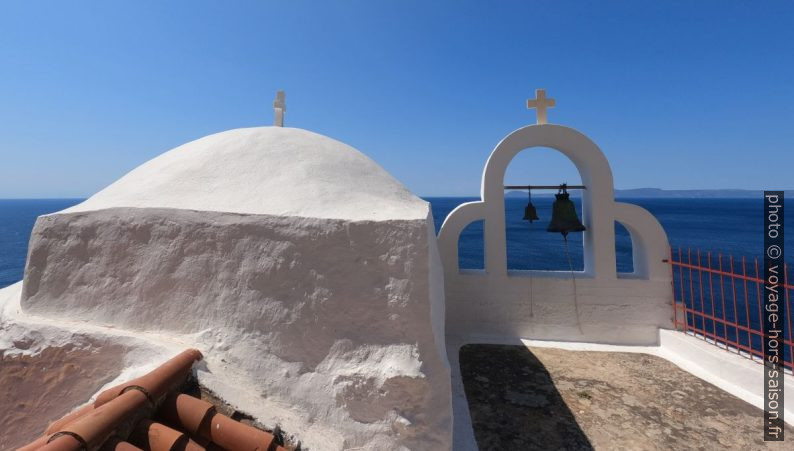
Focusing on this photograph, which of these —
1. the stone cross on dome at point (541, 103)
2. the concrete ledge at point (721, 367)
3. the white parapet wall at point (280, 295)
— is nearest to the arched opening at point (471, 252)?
the stone cross on dome at point (541, 103)

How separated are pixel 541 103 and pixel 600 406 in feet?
15.8

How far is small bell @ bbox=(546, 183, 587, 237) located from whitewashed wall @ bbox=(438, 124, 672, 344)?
34 cm

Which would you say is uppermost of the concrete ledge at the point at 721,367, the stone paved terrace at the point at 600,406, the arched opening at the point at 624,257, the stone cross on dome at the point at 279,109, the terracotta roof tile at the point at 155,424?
the stone cross on dome at the point at 279,109

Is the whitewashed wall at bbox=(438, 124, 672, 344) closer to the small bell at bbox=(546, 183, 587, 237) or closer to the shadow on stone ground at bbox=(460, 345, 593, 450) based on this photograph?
the small bell at bbox=(546, 183, 587, 237)

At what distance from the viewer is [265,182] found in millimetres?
3271

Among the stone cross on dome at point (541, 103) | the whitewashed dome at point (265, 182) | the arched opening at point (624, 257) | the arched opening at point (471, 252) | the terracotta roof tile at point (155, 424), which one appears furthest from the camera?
the arched opening at point (471, 252)

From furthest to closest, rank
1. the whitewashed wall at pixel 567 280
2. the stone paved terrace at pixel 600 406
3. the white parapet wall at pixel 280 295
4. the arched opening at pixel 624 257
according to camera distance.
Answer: the arched opening at pixel 624 257, the whitewashed wall at pixel 567 280, the stone paved terrace at pixel 600 406, the white parapet wall at pixel 280 295

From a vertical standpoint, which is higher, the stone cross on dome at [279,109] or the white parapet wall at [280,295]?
the stone cross on dome at [279,109]

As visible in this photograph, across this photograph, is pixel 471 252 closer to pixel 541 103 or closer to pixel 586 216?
pixel 586 216

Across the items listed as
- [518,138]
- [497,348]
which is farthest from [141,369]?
[518,138]

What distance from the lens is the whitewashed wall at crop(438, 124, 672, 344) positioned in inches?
227

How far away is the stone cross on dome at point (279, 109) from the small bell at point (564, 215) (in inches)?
192

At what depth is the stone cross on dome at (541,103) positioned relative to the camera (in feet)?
19.8

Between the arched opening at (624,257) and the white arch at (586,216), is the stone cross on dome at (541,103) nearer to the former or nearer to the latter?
the white arch at (586,216)
